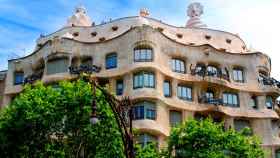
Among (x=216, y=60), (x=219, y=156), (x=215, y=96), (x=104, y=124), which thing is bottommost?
(x=219, y=156)

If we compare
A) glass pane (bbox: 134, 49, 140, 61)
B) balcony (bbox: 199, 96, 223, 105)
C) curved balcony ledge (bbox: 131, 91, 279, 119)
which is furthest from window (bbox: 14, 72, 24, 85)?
balcony (bbox: 199, 96, 223, 105)

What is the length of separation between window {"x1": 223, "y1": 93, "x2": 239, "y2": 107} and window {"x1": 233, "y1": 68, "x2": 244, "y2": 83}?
1510 mm

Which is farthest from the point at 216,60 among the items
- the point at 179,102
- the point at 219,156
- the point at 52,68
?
the point at 219,156

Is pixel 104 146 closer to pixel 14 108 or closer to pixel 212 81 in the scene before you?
pixel 14 108

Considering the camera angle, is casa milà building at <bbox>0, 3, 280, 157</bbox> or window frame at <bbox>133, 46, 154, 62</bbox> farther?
window frame at <bbox>133, 46, 154, 62</bbox>

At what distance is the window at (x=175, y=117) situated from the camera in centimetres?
4119

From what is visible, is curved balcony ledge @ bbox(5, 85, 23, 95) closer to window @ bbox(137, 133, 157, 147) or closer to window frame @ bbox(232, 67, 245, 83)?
window @ bbox(137, 133, 157, 147)

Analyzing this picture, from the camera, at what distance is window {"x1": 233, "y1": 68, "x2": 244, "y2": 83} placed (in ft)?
150

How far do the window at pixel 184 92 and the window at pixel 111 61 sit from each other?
5.60m

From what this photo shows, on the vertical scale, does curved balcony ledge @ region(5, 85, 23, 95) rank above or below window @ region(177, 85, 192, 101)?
above

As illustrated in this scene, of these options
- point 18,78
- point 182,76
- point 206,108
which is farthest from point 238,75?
point 18,78

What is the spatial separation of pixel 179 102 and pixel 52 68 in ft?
36.4

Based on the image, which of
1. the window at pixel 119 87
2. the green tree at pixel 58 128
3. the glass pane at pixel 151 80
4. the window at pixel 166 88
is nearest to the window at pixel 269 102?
the window at pixel 166 88

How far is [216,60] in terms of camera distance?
148ft
